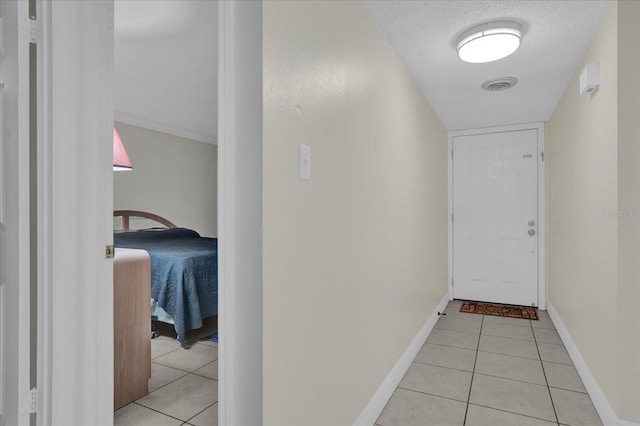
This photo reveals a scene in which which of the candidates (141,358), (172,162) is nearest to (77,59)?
(141,358)

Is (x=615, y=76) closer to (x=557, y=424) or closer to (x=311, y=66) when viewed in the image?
(x=311, y=66)

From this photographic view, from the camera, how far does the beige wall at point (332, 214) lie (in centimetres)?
119

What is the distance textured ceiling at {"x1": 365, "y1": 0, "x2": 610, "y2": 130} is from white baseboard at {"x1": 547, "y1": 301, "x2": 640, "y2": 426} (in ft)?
6.61

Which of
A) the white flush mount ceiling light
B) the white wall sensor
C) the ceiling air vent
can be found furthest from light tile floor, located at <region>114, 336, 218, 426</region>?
the ceiling air vent

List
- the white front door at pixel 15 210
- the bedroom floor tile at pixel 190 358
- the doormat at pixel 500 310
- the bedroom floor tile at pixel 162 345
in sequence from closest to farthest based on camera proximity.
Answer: the white front door at pixel 15 210
the bedroom floor tile at pixel 190 358
the bedroom floor tile at pixel 162 345
the doormat at pixel 500 310

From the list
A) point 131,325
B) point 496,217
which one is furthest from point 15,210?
point 496,217

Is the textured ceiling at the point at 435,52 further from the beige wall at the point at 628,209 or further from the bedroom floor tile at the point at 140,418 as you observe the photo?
the bedroom floor tile at the point at 140,418

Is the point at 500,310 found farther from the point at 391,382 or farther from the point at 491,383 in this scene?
the point at 391,382

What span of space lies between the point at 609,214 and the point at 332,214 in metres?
1.48

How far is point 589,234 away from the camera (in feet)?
7.60

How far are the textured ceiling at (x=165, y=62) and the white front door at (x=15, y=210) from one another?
53.5 inches

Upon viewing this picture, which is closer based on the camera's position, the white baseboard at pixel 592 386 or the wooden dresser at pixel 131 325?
the white baseboard at pixel 592 386

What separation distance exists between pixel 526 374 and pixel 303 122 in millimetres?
2361

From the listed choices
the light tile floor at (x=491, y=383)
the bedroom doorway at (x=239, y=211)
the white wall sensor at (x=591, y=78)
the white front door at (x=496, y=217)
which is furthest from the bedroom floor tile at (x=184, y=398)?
the white front door at (x=496, y=217)
